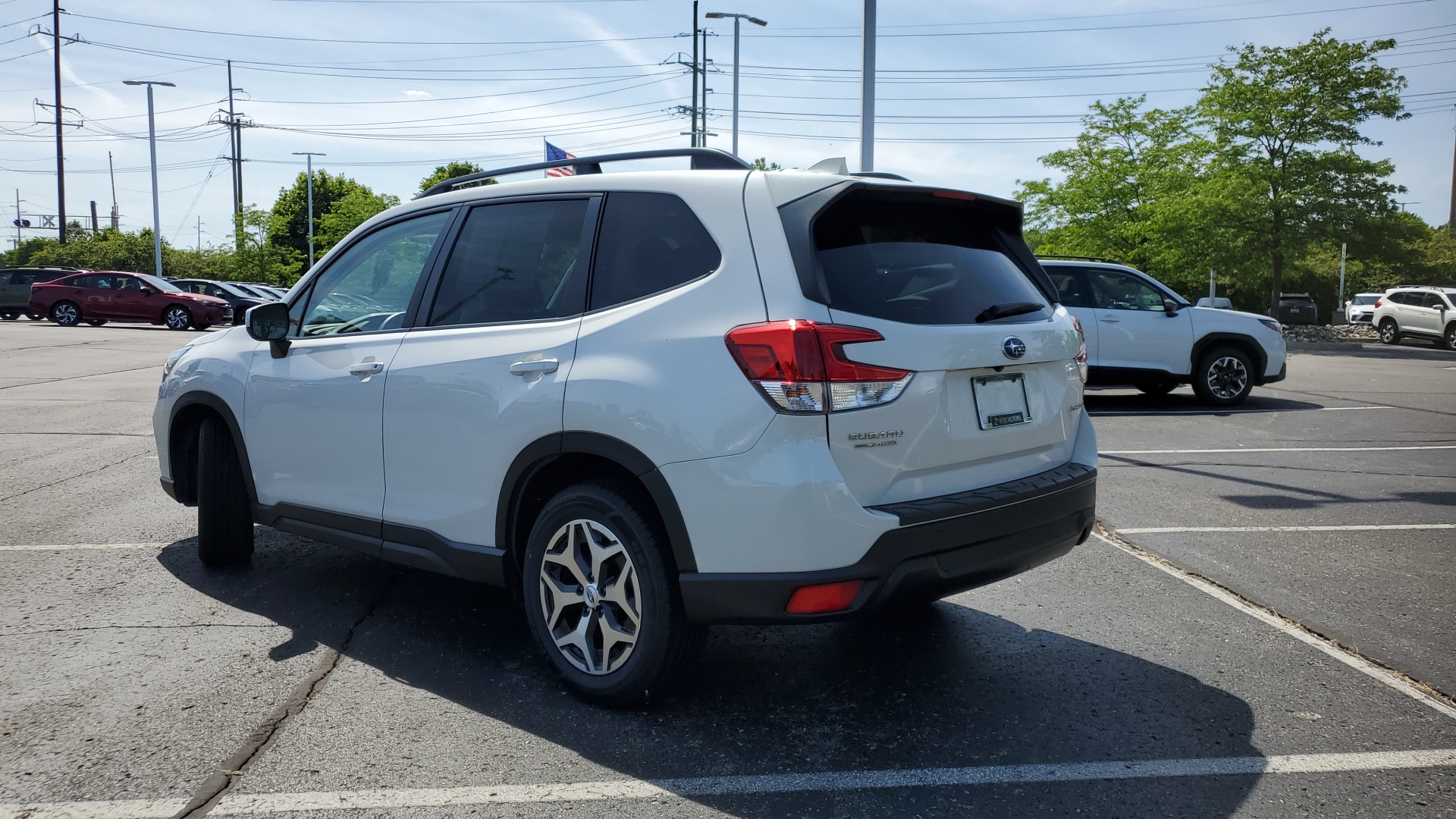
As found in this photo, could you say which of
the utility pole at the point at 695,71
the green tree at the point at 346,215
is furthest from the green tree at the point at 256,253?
the utility pole at the point at 695,71

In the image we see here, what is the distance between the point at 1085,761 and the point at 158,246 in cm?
5749

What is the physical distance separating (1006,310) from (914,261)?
0.44 meters

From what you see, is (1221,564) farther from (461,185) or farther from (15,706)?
(15,706)

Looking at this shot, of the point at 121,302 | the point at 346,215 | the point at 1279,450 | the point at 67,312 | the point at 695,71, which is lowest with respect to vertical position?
the point at 1279,450

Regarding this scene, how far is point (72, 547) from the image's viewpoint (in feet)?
19.8

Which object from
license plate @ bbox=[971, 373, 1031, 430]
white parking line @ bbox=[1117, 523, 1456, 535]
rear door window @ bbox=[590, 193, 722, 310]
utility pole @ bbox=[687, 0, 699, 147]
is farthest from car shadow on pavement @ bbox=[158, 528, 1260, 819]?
utility pole @ bbox=[687, 0, 699, 147]

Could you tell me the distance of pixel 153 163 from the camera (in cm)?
5019

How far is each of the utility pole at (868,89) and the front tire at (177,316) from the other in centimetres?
2731

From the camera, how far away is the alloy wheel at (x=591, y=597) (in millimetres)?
3572

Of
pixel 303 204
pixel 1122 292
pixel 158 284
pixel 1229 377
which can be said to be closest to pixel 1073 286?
pixel 1122 292

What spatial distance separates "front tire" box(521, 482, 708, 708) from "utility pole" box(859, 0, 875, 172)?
9.72 meters

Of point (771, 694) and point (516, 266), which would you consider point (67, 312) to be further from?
point (771, 694)

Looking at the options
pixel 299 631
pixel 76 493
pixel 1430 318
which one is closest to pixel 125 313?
pixel 76 493

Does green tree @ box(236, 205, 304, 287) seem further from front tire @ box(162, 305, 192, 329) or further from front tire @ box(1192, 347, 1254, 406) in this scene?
front tire @ box(1192, 347, 1254, 406)
